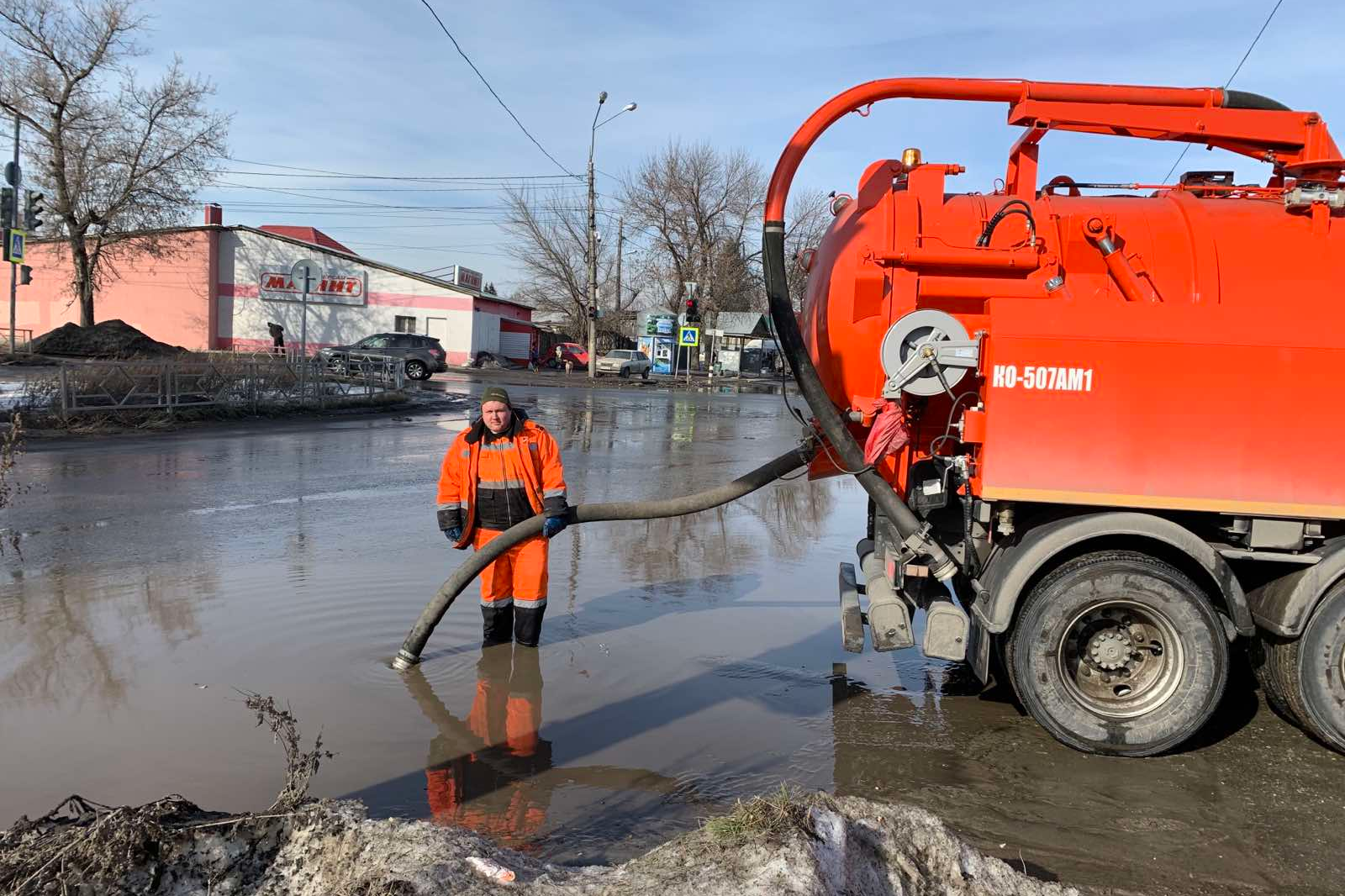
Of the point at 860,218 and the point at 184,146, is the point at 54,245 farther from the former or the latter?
the point at 860,218

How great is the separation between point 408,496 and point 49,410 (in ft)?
26.0

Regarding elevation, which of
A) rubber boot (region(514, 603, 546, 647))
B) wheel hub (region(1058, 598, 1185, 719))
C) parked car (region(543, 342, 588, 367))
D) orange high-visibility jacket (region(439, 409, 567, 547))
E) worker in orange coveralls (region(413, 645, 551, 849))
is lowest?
worker in orange coveralls (region(413, 645, 551, 849))

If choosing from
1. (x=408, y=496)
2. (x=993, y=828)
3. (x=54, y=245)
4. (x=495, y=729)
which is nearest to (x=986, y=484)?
(x=993, y=828)

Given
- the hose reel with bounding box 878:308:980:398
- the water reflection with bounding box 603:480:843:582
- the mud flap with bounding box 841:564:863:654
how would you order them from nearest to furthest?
the hose reel with bounding box 878:308:980:398 < the mud flap with bounding box 841:564:863:654 < the water reflection with bounding box 603:480:843:582

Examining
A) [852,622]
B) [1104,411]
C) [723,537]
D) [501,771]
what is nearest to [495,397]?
[501,771]

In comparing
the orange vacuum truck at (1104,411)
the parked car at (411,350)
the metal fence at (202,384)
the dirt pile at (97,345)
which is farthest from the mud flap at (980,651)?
the parked car at (411,350)

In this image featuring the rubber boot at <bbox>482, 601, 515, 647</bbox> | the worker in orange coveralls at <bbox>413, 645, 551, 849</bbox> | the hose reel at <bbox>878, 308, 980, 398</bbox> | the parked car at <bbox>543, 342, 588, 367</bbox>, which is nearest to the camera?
the worker in orange coveralls at <bbox>413, 645, 551, 849</bbox>

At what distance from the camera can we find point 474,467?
19.7 ft

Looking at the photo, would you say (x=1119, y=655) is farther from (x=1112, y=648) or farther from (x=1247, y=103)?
(x=1247, y=103)

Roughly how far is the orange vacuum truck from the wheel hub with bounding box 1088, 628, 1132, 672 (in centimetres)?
1

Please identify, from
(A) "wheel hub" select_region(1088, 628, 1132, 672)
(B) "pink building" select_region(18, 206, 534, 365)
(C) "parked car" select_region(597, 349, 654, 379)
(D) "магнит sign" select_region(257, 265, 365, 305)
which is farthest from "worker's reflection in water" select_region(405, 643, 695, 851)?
(D) "магнит sign" select_region(257, 265, 365, 305)

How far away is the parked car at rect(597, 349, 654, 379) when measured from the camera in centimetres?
4697

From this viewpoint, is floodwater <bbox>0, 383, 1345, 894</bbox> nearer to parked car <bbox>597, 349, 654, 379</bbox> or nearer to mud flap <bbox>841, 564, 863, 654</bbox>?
mud flap <bbox>841, 564, 863, 654</bbox>

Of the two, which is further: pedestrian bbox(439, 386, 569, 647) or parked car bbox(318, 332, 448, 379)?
parked car bbox(318, 332, 448, 379)
